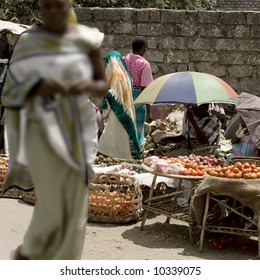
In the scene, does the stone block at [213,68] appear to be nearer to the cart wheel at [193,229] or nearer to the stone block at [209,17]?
the stone block at [209,17]

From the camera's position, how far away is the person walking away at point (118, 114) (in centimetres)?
765

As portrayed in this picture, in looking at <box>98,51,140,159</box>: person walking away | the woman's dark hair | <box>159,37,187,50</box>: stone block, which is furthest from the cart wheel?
<box>159,37,187,50</box>: stone block

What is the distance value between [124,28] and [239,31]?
1.73m

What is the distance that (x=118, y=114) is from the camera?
7848 mm

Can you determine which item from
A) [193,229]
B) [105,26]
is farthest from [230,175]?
[105,26]

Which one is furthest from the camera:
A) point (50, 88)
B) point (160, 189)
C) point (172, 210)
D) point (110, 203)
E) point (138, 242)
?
point (160, 189)

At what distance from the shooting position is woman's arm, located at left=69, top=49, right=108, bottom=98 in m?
2.51

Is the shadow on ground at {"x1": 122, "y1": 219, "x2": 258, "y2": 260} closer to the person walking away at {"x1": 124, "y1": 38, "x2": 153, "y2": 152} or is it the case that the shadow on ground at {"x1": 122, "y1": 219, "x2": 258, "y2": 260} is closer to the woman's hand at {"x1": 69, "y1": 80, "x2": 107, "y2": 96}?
the person walking away at {"x1": 124, "y1": 38, "x2": 153, "y2": 152}

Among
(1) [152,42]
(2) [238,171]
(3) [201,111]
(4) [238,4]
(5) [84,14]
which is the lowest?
(2) [238,171]

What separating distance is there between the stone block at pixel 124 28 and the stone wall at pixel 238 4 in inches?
354

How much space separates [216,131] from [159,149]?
97 cm

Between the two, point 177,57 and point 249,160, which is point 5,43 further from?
point 249,160

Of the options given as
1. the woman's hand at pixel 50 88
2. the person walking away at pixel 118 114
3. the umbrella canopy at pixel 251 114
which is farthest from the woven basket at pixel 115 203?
the woman's hand at pixel 50 88
